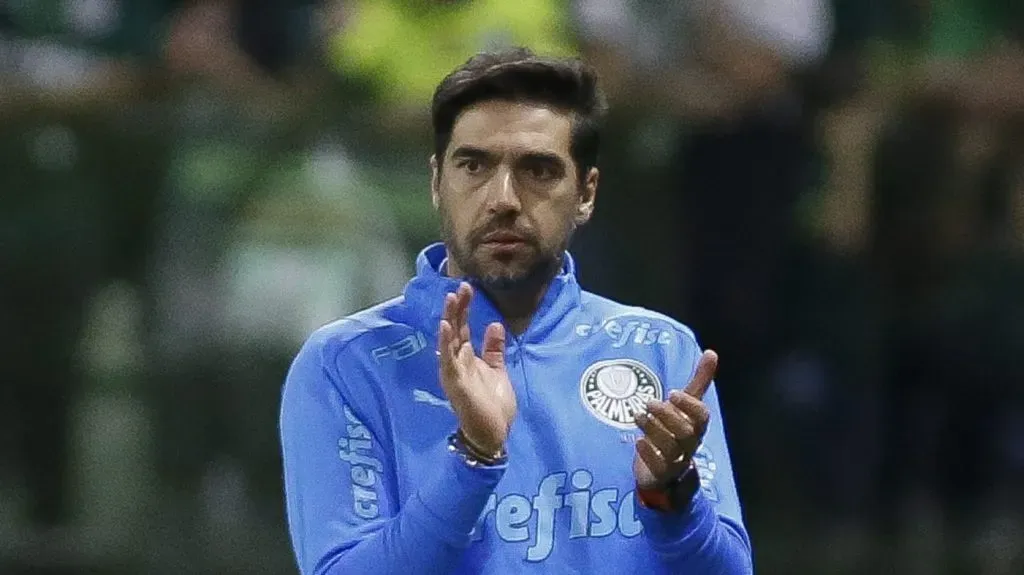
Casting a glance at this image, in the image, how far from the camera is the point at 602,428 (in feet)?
11.2

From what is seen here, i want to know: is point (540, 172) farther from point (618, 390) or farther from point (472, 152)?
point (618, 390)

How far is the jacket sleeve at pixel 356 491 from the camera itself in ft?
10.2

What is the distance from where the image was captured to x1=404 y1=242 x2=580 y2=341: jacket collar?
11.3ft

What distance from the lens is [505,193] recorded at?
3.36 m

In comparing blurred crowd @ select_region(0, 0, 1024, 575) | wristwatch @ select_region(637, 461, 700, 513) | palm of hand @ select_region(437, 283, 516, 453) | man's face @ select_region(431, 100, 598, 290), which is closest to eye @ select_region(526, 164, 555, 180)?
man's face @ select_region(431, 100, 598, 290)

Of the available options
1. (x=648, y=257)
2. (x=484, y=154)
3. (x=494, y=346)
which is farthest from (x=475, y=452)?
(x=648, y=257)

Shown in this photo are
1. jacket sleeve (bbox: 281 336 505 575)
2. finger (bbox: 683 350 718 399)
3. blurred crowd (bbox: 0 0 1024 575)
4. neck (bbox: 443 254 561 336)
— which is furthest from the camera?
blurred crowd (bbox: 0 0 1024 575)

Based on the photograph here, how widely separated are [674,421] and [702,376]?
134 millimetres

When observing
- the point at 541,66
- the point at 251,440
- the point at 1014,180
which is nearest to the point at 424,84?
the point at 251,440

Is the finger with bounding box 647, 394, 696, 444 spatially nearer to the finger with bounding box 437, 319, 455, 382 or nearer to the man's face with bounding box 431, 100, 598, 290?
the finger with bounding box 437, 319, 455, 382

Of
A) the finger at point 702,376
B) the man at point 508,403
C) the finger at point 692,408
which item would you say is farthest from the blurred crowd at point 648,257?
the finger at point 692,408

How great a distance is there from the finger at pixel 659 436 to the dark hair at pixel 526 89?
1.76ft

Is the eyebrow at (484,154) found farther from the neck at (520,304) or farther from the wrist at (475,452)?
the wrist at (475,452)

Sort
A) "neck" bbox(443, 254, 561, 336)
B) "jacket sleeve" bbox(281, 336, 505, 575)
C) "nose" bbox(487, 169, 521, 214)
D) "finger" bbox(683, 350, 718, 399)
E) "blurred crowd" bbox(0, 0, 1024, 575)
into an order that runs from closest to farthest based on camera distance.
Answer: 1. "jacket sleeve" bbox(281, 336, 505, 575)
2. "finger" bbox(683, 350, 718, 399)
3. "nose" bbox(487, 169, 521, 214)
4. "neck" bbox(443, 254, 561, 336)
5. "blurred crowd" bbox(0, 0, 1024, 575)
